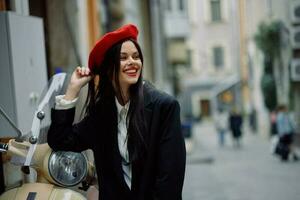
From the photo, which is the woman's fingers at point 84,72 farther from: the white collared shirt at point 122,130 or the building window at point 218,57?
the building window at point 218,57

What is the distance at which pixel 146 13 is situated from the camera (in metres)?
21.1

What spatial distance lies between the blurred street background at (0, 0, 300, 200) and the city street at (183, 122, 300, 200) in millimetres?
20

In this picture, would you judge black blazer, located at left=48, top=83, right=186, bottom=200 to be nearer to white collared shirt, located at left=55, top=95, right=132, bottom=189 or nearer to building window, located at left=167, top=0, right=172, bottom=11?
white collared shirt, located at left=55, top=95, right=132, bottom=189

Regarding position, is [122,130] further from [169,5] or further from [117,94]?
[169,5]

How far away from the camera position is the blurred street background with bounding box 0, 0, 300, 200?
4145mm

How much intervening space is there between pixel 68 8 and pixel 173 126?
4.87 meters

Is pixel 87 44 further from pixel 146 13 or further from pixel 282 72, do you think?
pixel 282 72

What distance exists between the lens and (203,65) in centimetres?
4391

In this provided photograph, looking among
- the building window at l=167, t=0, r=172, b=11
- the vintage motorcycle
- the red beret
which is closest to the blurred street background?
the building window at l=167, t=0, r=172, b=11

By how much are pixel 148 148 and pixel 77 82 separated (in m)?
0.49

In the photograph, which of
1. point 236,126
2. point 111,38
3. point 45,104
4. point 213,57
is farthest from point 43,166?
point 213,57

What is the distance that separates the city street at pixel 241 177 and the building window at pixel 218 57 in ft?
84.0

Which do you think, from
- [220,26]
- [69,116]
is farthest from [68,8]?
[220,26]

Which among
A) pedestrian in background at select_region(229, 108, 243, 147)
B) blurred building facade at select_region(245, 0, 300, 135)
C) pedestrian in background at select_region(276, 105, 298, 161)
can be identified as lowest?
pedestrian in background at select_region(229, 108, 243, 147)
